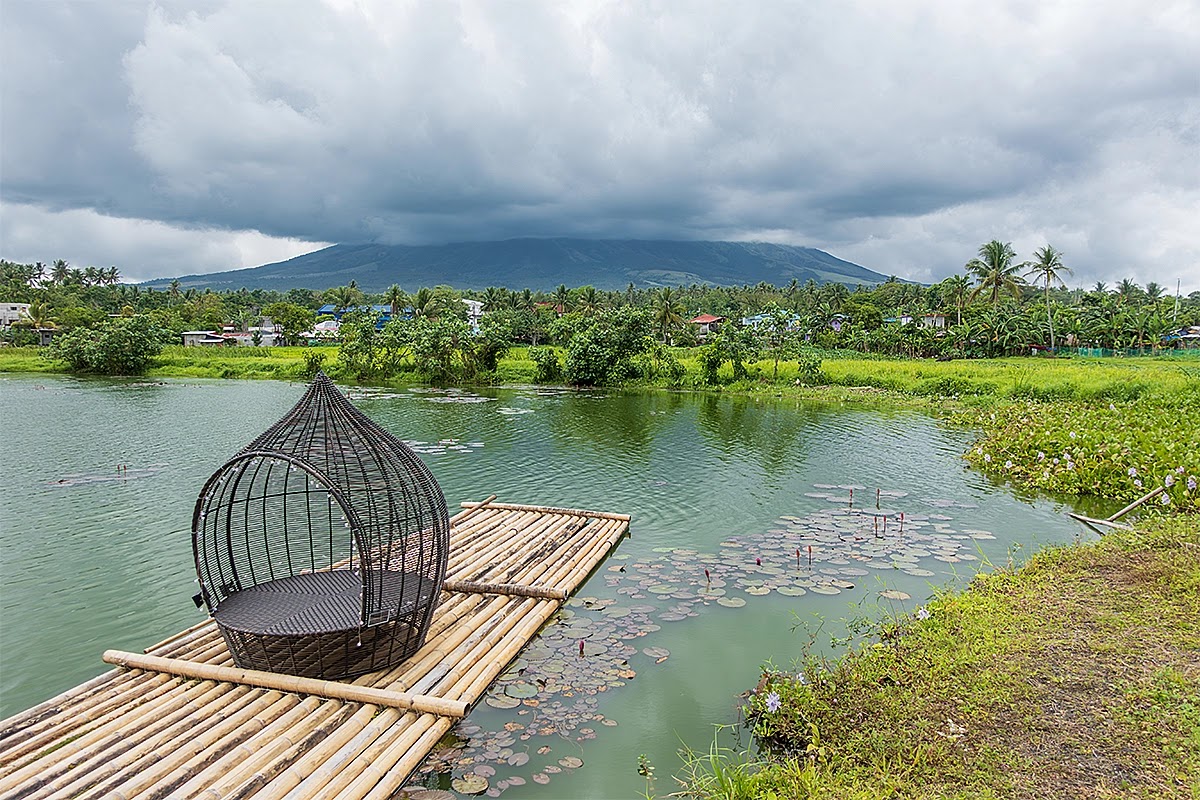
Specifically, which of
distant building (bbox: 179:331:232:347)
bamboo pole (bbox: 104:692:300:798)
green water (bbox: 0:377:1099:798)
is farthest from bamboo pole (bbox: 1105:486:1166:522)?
distant building (bbox: 179:331:232:347)

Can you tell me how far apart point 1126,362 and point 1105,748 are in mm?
41108

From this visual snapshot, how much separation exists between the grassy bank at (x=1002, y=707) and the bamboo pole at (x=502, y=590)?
2.42 m

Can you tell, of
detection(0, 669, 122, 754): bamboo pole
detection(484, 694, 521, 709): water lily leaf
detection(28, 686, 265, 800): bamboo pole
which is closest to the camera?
detection(28, 686, 265, 800): bamboo pole

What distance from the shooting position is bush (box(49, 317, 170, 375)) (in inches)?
1469

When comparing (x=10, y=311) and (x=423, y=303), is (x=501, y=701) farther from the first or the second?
(x=10, y=311)

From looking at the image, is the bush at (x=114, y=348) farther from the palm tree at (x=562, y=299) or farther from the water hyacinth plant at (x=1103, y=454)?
the water hyacinth plant at (x=1103, y=454)

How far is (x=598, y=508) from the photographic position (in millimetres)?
11500

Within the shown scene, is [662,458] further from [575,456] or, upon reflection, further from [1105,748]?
[1105,748]

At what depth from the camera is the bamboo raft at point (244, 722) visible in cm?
411

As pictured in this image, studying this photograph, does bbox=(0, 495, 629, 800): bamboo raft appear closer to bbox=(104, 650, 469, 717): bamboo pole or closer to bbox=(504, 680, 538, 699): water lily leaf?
bbox=(104, 650, 469, 717): bamboo pole

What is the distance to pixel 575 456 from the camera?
15883mm

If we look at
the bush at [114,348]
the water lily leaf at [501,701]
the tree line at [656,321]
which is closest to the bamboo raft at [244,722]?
the water lily leaf at [501,701]

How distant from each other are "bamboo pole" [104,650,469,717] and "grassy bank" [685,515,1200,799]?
1.87m

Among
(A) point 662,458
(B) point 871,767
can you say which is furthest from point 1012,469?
(B) point 871,767
